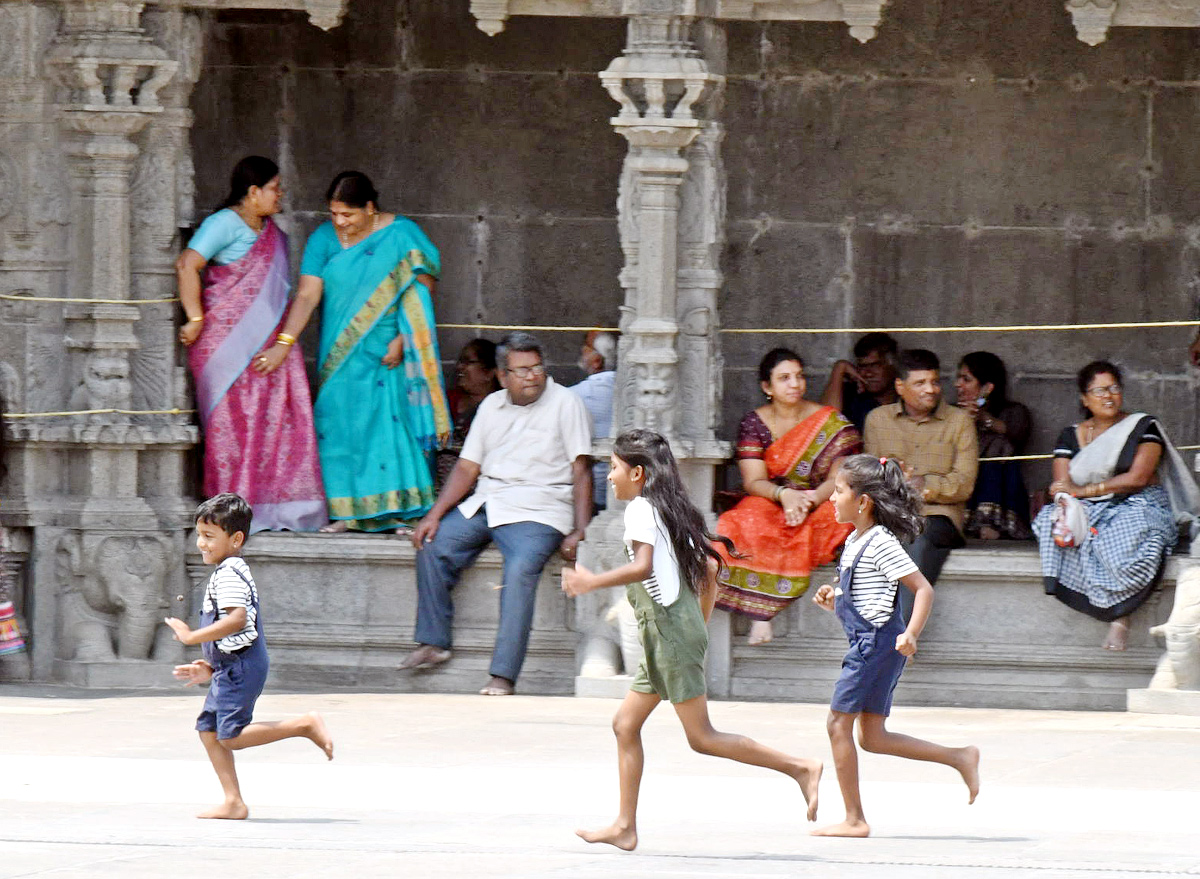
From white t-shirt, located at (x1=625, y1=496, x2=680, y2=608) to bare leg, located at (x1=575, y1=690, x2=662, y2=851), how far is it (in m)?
0.34

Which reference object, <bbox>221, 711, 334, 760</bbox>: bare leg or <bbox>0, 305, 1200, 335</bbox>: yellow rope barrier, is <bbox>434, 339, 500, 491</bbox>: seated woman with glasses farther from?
<bbox>221, 711, 334, 760</bbox>: bare leg

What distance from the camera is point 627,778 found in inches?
298

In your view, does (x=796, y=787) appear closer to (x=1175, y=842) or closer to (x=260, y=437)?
(x=1175, y=842)

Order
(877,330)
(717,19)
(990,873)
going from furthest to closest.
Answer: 1. (877,330)
2. (717,19)
3. (990,873)

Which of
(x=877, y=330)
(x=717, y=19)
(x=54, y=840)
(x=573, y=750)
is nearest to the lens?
(x=54, y=840)

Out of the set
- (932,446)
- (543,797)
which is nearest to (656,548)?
(543,797)

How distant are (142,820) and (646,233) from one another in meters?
4.50

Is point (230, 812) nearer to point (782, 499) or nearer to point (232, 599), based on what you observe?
point (232, 599)

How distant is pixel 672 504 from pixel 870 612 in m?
0.70

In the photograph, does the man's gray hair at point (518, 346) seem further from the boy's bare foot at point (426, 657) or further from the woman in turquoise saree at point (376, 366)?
the boy's bare foot at point (426, 657)

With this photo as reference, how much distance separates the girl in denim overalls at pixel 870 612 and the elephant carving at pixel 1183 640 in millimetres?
3186

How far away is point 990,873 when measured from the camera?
7.09 meters

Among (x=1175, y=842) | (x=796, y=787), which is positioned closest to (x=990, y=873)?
(x=1175, y=842)

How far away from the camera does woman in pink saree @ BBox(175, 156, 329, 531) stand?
12.0 m
